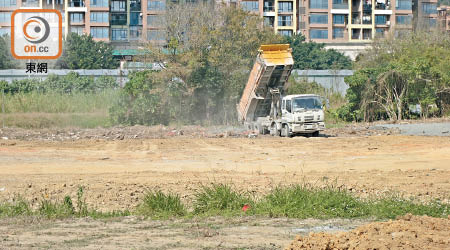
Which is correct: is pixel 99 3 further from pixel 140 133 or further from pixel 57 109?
pixel 140 133

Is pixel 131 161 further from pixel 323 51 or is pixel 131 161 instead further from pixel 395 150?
pixel 323 51

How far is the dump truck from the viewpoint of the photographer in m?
34.7

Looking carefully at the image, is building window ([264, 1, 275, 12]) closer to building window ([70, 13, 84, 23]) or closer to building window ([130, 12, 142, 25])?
building window ([130, 12, 142, 25])

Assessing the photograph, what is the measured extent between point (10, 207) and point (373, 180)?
9.61 meters

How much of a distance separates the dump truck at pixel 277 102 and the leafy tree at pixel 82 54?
49504mm

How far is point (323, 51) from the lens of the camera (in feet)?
306

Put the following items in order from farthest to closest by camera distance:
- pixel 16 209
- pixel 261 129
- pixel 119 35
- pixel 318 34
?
pixel 318 34
pixel 119 35
pixel 261 129
pixel 16 209

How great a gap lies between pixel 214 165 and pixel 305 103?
35.9 ft

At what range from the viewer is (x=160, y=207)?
14945mm

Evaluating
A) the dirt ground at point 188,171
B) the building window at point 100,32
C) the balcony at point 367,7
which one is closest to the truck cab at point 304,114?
the dirt ground at point 188,171

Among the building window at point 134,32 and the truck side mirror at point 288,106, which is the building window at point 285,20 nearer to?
the building window at point 134,32

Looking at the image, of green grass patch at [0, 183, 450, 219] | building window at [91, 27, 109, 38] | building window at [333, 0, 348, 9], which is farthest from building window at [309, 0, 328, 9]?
green grass patch at [0, 183, 450, 219]

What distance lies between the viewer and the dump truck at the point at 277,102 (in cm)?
3466

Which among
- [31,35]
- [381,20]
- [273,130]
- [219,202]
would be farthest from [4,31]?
[219,202]
